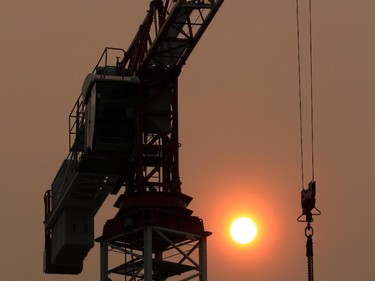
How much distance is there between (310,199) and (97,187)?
77.1 ft

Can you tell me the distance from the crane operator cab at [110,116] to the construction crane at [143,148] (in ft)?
0.16

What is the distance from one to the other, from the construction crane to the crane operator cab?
0.05 metres

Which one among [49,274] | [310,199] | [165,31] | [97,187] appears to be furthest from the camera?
[49,274]

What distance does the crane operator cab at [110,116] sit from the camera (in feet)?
305

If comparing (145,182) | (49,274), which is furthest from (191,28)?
(49,274)

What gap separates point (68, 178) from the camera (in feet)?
331

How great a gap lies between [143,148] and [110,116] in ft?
8.59

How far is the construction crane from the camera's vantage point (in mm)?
93000

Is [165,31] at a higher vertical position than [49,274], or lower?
higher

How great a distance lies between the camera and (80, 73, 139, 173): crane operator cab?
93000 millimetres

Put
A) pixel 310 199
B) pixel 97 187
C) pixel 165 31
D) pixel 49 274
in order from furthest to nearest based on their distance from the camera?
1. pixel 49 274
2. pixel 97 187
3. pixel 165 31
4. pixel 310 199

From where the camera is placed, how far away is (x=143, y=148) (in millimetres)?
95000

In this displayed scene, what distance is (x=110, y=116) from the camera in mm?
93562

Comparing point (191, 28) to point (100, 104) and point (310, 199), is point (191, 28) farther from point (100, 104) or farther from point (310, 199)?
point (310, 199)
